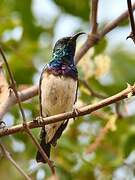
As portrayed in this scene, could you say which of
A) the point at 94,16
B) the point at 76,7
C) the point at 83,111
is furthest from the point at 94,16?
the point at 76,7

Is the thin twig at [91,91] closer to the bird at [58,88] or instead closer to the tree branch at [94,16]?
the bird at [58,88]

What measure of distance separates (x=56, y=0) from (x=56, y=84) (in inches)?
60.4

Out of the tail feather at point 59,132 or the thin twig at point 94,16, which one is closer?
the thin twig at point 94,16

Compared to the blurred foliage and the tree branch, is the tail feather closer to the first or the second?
the tree branch

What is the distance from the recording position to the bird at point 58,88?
12.8 ft

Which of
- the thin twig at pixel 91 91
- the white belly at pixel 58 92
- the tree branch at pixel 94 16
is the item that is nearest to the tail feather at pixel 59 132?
the white belly at pixel 58 92

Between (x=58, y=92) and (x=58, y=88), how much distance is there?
0.03m

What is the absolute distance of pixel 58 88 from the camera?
12.8ft

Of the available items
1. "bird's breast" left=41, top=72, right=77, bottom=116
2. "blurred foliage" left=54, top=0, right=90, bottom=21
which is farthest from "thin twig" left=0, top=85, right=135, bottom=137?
"blurred foliage" left=54, top=0, right=90, bottom=21

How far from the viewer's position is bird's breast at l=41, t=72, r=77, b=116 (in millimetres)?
3881

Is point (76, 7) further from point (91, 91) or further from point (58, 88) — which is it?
point (58, 88)

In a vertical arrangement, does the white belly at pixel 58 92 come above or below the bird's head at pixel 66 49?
below

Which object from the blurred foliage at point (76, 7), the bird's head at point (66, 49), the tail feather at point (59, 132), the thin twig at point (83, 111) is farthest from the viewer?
the blurred foliage at point (76, 7)

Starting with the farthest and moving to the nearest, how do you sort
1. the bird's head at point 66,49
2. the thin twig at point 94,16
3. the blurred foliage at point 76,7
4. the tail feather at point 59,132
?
the blurred foliage at point 76,7, the bird's head at point 66,49, the tail feather at point 59,132, the thin twig at point 94,16
